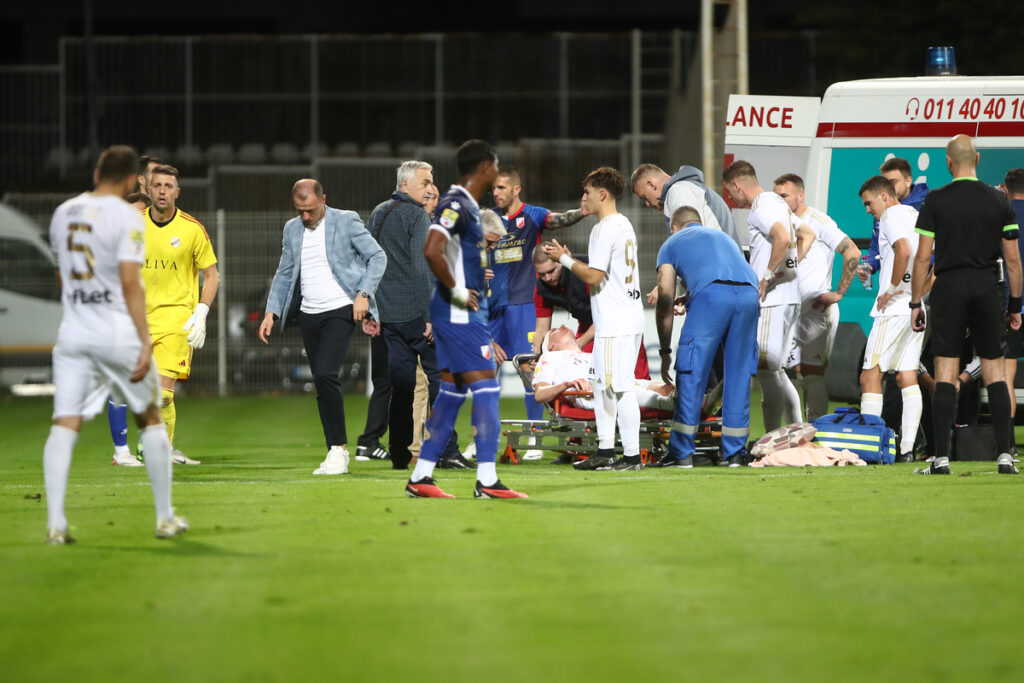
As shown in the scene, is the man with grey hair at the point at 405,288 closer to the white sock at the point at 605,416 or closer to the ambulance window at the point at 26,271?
the white sock at the point at 605,416

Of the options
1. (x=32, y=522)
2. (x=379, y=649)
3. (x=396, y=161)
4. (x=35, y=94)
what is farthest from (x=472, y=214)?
(x=35, y=94)

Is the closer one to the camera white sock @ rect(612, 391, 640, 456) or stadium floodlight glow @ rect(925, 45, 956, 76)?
white sock @ rect(612, 391, 640, 456)

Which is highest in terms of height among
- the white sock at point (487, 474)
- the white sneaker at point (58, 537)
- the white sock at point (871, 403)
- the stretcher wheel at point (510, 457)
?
the white sock at point (871, 403)

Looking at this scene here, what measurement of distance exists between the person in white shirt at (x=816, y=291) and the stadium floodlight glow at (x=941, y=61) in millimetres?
2179

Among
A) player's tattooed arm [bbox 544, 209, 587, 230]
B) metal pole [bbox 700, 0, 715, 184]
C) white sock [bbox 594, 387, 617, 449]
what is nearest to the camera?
white sock [bbox 594, 387, 617, 449]

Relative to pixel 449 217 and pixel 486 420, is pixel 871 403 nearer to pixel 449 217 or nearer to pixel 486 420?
A: pixel 486 420

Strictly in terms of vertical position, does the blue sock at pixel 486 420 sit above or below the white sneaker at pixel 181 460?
above

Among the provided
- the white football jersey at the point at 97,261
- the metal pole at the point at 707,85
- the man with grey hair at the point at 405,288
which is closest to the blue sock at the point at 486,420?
the man with grey hair at the point at 405,288

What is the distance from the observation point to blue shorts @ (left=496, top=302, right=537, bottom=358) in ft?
38.7

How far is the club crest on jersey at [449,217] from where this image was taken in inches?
311

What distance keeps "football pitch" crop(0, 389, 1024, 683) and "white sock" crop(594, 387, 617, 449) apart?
3.07ft

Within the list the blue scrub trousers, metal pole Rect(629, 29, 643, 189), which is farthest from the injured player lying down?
metal pole Rect(629, 29, 643, 189)

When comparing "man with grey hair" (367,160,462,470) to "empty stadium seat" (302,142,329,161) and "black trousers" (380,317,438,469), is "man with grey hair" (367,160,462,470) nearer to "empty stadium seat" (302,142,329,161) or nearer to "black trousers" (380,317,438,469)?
"black trousers" (380,317,438,469)

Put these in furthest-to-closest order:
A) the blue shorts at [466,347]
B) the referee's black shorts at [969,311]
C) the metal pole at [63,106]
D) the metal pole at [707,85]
Answer: 1. the metal pole at [63,106]
2. the metal pole at [707,85]
3. the referee's black shorts at [969,311]
4. the blue shorts at [466,347]
